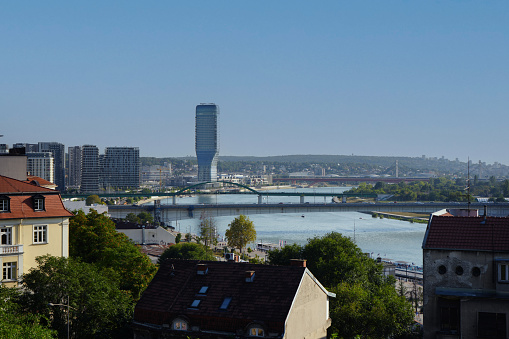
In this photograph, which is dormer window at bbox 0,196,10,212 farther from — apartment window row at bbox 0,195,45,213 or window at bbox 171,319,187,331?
window at bbox 171,319,187,331

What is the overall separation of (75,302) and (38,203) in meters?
4.64

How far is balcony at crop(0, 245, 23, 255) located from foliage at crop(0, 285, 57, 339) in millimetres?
2467

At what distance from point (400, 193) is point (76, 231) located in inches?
5128

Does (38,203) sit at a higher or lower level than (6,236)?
higher

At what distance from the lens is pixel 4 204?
19969 mm

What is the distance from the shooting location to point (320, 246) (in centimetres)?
3059

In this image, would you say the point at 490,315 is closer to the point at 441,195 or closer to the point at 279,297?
the point at 279,297

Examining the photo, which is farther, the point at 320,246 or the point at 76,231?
the point at 320,246

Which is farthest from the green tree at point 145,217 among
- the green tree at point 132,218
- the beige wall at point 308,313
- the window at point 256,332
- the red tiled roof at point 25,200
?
the window at point 256,332

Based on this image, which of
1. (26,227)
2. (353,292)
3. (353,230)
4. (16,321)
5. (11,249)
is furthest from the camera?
(353,230)

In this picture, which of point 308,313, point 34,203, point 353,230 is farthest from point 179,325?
point 353,230

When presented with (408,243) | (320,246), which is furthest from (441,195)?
(320,246)

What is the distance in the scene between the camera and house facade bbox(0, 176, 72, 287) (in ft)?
64.3

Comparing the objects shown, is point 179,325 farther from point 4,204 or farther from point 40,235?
point 4,204
